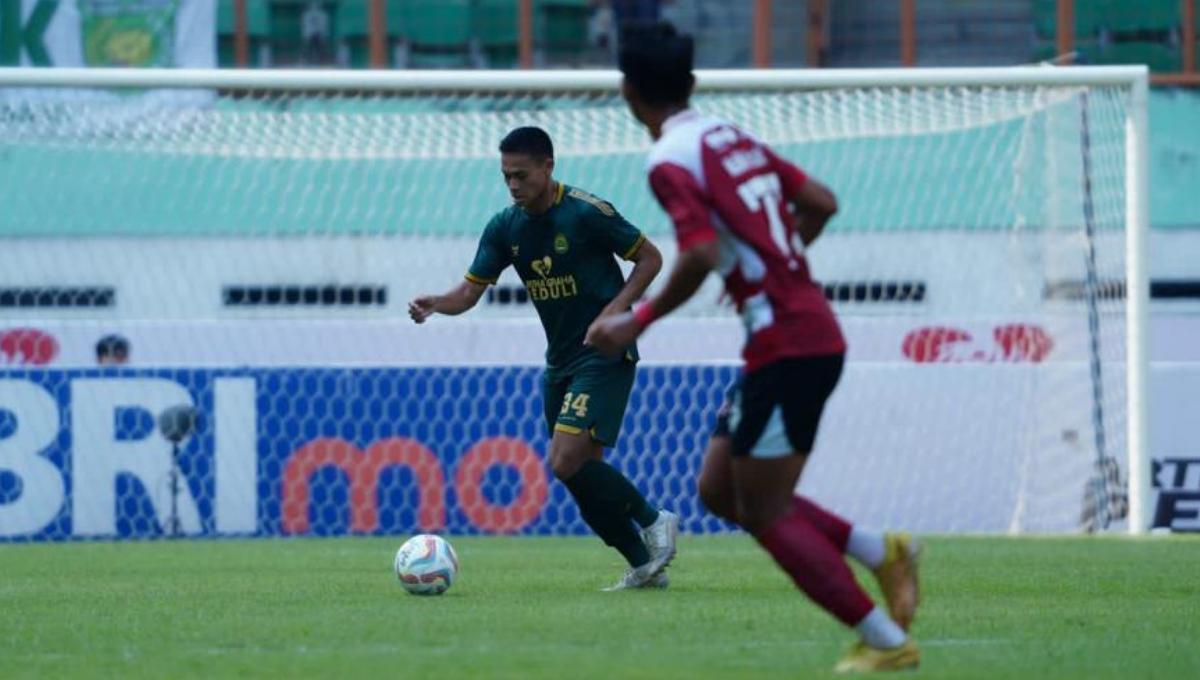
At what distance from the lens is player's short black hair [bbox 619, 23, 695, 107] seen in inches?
234

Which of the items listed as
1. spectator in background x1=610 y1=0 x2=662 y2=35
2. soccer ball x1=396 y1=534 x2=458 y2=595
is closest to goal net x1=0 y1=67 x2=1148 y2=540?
spectator in background x1=610 y1=0 x2=662 y2=35

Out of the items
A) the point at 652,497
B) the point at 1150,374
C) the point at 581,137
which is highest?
the point at 581,137

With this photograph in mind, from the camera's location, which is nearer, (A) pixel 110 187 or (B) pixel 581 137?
(B) pixel 581 137

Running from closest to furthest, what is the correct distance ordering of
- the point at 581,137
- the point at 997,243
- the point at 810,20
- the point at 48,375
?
1. the point at 48,375
2. the point at 581,137
3. the point at 997,243
4. the point at 810,20

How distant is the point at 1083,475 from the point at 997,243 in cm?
419

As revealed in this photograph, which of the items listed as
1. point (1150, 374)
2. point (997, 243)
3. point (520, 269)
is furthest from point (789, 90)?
point (520, 269)

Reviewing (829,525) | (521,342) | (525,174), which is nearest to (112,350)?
(521,342)

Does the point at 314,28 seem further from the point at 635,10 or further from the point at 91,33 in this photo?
the point at 635,10

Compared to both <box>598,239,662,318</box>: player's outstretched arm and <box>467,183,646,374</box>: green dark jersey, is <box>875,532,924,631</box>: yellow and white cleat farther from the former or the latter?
<box>467,183,646,374</box>: green dark jersey

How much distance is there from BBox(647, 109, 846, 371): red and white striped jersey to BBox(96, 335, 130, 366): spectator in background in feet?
32.0

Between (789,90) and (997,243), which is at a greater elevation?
(789,90)

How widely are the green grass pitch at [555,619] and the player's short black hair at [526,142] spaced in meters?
1.82

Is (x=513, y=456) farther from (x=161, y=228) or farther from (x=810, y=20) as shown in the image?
(x=810, y=20)

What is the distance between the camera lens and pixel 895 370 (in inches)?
593
